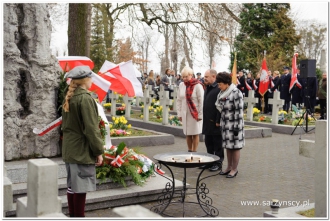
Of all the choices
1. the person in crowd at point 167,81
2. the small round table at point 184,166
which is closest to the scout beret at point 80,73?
the small round table at point 184,166

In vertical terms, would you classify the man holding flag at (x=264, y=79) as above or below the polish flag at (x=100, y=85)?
above

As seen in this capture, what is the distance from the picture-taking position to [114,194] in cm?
607

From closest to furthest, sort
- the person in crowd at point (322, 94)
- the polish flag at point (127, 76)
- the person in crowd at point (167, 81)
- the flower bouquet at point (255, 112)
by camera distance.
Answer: the polish flag at point (127, 76)
the person in crowd at point (322, 94)
the flower bouquet at point (255, 112)
the person in crowd at point (167, 81)

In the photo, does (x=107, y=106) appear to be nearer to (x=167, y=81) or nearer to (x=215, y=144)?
(x=167, y=81)

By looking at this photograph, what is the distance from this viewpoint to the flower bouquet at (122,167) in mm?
6289

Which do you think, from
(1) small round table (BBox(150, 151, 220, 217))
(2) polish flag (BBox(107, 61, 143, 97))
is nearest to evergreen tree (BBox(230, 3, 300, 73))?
(2) polish flag (BBox(107, 61, 143, 97))

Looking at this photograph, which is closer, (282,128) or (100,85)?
(100,85)

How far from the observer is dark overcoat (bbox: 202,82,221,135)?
8141 mm

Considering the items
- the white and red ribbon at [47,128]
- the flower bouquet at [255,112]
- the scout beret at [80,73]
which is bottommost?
the flower bouquet at [255,112]

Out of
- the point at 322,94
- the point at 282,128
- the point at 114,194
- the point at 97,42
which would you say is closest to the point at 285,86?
the point at 322,94

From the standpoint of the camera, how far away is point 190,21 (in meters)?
17.8

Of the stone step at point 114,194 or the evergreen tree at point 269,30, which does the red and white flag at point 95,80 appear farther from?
the evergreen tree at point 269,30

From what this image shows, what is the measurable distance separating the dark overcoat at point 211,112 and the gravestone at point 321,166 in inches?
139

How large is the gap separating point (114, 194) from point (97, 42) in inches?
1192
